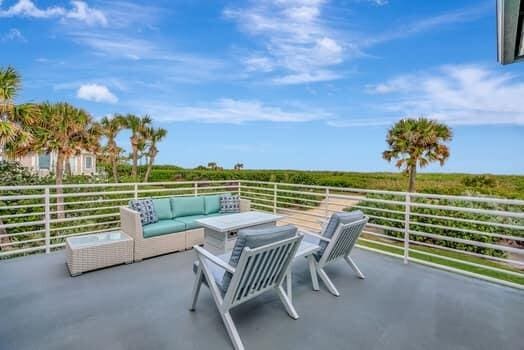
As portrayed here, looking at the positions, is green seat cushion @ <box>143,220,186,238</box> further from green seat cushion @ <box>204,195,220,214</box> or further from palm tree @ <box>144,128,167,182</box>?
palm tree @ <box>144,128,167,182</box>

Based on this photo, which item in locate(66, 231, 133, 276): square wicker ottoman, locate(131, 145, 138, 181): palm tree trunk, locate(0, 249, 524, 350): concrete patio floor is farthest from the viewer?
locate(131, 145, 138, 181): palm tree trunk

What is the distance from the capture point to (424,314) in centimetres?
251

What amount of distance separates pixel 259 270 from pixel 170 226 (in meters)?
2.37

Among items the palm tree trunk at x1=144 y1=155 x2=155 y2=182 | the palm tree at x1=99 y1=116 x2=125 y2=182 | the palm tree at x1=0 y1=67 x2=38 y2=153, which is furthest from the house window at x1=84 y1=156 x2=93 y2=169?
the palm tree at x1=0 y1=67 x2=38 y2=153

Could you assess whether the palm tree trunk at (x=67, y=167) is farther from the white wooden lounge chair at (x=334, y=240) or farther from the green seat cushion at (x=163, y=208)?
the white wooden lounge chair at (x=334, y=240)

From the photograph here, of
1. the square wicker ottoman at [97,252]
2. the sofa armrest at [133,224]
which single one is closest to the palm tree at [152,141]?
the sofa armrest at [133,224]

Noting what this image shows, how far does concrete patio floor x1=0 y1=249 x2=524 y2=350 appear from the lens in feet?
6.85

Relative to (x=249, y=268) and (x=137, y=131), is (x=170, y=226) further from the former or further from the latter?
(x=137, y=131)

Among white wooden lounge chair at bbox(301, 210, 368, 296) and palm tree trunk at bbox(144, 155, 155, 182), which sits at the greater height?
palm tree trunk at bbox(144, 155, 155, 182)

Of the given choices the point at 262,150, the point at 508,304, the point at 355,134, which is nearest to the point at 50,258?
the point at 508,304

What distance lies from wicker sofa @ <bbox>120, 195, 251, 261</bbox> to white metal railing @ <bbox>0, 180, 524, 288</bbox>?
0.47 metres

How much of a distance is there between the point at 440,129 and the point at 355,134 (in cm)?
348

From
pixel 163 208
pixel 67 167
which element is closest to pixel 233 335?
pixel 163 208

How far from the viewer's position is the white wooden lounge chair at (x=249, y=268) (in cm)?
198
